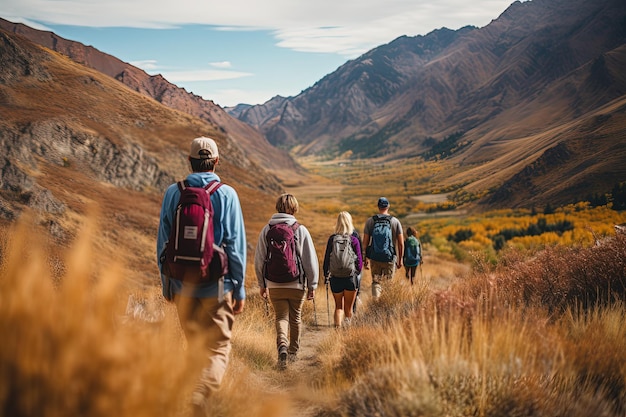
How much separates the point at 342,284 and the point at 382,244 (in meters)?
1.24

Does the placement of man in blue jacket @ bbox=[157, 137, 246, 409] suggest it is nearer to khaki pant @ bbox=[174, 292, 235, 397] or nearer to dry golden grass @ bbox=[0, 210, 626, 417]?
khaki pant @ bbox=[174, 292, 235, 397]

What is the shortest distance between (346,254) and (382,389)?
11.3 feet

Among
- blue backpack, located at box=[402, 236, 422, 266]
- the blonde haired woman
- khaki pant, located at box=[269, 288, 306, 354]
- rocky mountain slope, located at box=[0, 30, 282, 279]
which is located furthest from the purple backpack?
rocky mountain slope, located at box=[0, 30, 282, 279]

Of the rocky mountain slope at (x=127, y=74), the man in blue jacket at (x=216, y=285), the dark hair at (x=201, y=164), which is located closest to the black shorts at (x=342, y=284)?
the man in blue jacket at (x=216, y=285)

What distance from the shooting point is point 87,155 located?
1073 inches

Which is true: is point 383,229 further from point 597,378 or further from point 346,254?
point 597,378

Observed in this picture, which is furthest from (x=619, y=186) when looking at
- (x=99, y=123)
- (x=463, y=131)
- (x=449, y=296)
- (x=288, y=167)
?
(x=463, y=131)

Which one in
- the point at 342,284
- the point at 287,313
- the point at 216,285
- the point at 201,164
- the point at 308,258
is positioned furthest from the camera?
the point at 342,284

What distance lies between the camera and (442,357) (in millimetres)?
2730

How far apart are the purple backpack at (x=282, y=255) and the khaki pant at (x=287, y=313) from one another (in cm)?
19

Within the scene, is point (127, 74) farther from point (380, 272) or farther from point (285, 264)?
point (285, 264)

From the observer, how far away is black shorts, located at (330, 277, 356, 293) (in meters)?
Result: 6.28

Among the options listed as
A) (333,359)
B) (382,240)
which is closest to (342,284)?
(382,240)


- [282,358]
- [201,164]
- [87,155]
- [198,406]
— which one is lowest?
[282,358]
